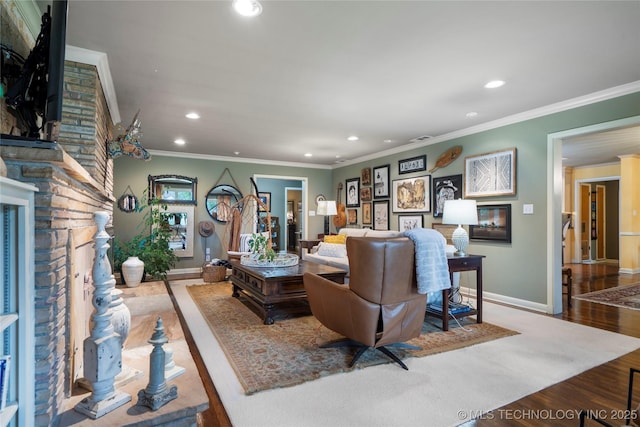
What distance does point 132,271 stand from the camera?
4.74 m

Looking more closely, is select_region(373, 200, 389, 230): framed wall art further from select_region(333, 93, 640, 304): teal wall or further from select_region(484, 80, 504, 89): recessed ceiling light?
select_region(484, 80, 504, 89): recessed ceiling light

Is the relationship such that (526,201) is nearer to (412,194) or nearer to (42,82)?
(412,194)

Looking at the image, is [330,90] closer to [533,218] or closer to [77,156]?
[77,156]

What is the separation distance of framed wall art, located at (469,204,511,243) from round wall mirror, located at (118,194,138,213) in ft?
19.8

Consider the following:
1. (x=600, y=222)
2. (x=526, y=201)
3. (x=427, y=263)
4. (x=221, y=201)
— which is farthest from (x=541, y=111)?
(x=600, y=222)

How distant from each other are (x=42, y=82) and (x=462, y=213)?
359 cm

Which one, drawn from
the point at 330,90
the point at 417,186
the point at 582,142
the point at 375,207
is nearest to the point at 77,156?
the point at 330,90

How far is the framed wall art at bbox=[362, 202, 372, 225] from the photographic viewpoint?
6941mm

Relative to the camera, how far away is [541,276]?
392 cm

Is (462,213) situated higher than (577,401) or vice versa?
(462,213)

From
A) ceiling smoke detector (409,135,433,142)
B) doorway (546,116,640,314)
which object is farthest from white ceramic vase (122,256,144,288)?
doorway (546,116,640,314)

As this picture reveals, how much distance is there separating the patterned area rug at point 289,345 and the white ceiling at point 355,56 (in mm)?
2421

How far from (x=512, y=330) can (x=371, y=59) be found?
2.92 meters

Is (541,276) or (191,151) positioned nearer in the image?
(541,276)
